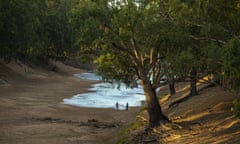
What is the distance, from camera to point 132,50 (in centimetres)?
2062

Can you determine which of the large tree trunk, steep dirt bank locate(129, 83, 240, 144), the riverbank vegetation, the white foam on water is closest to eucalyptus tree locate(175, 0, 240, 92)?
the riverbank vegetation

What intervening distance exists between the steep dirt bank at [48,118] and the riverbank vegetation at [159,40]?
464 cm

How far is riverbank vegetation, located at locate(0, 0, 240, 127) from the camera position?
10953mm

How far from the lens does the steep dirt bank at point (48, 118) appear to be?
75.9ft

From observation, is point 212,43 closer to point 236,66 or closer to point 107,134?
point 236,66

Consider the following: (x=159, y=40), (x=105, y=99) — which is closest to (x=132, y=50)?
(x=159, y=40)

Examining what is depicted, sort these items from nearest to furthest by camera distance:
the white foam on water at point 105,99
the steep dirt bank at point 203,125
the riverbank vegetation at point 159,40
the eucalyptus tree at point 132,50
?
the riverbank vegetation at point 159,40 → the steep dirt bank at point 203,125 → the eucalyptus tree at point 132,50 → the white foam on water at point 105,99

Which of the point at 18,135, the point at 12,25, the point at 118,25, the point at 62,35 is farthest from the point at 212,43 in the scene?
the point at 62,35

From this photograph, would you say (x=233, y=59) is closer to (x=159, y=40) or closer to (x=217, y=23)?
(x=217, y=23)

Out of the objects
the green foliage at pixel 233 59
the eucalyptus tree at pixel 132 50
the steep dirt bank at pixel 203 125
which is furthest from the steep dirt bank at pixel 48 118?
the green foliage at pixel 233 59

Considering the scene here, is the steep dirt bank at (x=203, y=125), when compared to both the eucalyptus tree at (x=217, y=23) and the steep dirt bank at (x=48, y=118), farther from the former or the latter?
the steep dirt bank at (x=48, y=118)

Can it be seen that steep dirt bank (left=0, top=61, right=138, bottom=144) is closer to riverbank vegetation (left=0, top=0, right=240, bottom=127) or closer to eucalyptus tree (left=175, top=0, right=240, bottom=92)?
riverbank vegetation (left=0, top=0, right=240, bottom=127)

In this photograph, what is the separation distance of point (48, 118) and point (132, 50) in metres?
12.6

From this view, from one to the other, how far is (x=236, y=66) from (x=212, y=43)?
10.8ft
